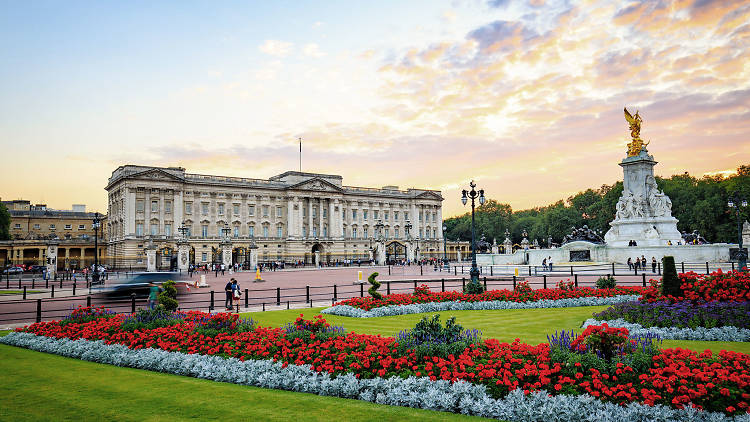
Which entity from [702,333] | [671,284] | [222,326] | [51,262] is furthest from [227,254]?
[702,333]

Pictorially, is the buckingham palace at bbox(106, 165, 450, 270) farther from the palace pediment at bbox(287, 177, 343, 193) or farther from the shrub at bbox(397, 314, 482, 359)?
the shrub at bbox(397, 314, 482, 359)

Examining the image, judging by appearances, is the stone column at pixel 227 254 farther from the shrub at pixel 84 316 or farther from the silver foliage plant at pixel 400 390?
the silver foliage plant at pixel 400 390

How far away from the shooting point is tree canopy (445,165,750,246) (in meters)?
78.3

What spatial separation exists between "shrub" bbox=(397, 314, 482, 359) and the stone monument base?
44607 mm

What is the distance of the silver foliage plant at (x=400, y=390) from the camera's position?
7.08 m

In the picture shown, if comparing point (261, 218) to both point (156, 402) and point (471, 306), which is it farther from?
point (156, 402)

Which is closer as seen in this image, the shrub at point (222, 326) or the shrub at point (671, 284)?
the shrub at point (222, 326)

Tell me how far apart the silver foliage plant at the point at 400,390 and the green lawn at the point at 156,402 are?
0.77 ft

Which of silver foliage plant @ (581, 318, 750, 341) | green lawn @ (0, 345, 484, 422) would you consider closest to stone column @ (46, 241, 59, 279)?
green lawn @ (0, 345, 484, 422)

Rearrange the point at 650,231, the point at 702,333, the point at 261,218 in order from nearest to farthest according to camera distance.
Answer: the point at 702,333 → the point at 650,231 → the point at 261,218

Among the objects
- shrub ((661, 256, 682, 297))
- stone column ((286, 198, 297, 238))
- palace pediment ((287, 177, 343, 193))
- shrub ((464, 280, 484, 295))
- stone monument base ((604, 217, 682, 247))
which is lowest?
shrub ((464, 280, 484, 295))

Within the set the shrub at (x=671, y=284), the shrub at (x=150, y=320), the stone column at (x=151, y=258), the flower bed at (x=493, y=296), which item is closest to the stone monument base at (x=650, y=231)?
the flower bed at (x=493, y=296)

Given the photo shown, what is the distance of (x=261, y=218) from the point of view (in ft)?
348

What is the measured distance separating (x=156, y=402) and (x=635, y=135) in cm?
5384
